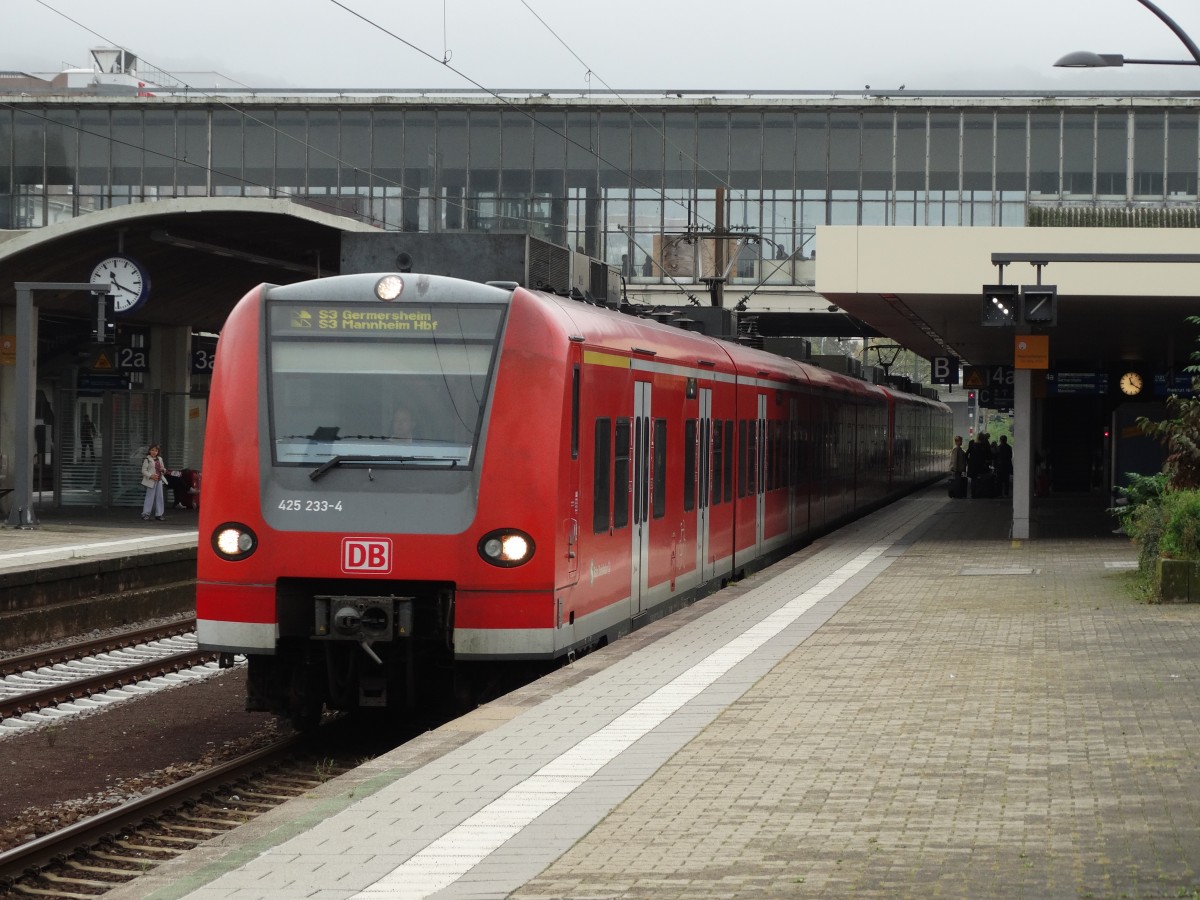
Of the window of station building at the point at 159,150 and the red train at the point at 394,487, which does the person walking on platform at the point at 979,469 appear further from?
the red train at the point at 394,487

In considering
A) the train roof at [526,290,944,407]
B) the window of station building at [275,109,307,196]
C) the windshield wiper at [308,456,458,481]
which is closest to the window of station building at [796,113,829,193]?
the window of station building at [275,109,307,196]

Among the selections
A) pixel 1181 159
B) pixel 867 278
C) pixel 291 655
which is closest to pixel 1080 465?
pixel 1181 159

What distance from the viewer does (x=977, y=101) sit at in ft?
166

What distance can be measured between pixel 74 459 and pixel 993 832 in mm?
28135

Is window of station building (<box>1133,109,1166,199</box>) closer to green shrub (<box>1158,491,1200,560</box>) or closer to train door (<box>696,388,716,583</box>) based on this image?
green shrub (<box>1158,491,1200,560</box>)

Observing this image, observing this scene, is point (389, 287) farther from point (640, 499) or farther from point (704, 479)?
point (704, 479)

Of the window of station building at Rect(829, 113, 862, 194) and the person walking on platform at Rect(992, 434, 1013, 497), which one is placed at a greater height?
the window of station building at Rect(829, 113, 862, 194)

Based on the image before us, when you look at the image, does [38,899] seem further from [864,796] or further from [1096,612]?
[1096,612]

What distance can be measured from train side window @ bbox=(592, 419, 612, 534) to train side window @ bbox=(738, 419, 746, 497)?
653cm

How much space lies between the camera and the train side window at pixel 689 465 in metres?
15.5

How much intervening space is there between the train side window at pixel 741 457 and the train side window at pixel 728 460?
0.54 meters

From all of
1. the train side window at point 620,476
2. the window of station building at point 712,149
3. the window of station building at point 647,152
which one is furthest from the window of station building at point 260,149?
the train side window at point 620,476

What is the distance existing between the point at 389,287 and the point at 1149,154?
145 feet

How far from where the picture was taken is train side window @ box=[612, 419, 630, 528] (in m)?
12.6
